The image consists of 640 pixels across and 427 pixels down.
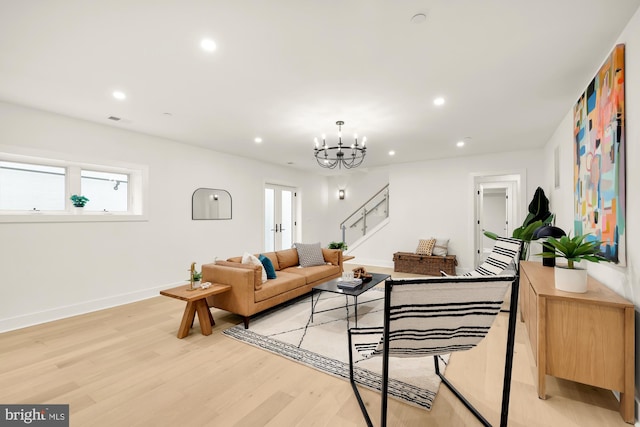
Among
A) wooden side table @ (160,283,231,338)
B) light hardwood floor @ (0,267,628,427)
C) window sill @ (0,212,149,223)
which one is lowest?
light hardwood floor @ (0,267,628,427)

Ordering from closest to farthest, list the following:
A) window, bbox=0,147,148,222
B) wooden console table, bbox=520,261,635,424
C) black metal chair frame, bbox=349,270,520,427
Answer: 1. black metal chair frame, bbox=349,270,520,427
2. wooden console table, bbox=520,261,635,424
3. window, bbox=0,147,148,222

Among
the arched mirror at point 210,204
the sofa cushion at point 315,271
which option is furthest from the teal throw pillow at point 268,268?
the arched mirror at point 210,204

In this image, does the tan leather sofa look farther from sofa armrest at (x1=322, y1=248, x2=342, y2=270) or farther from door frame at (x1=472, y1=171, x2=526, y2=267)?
door frame at (x1=472, y1=171, x2=526, y2=267)

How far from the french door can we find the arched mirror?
121cm

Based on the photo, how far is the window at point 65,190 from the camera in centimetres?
339

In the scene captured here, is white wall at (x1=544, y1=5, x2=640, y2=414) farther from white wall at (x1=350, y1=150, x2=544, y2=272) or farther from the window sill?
the window sill

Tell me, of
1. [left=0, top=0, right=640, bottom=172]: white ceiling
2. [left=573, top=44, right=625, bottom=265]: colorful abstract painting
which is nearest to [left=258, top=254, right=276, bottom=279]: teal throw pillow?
[left=0, top=0, right=640, bottom=172]: white ceiling

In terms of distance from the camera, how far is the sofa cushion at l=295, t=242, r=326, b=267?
15.8 feet

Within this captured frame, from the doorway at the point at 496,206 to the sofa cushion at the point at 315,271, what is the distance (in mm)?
3389

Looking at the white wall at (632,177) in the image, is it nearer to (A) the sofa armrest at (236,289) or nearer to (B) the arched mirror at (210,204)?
(A) the sofa armrest at (236,289)

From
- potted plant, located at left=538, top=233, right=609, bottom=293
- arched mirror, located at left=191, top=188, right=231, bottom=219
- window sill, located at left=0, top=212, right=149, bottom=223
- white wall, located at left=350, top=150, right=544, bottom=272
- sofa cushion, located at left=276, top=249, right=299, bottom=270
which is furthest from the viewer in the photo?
white wall, located at left=350, top=150, right=544, bottom=272

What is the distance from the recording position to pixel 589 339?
186 centimetres

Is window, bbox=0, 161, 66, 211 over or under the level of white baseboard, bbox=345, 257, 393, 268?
over

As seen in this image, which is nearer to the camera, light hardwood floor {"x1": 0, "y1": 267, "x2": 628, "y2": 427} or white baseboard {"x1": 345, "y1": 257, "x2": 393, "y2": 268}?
light hardwood floor {"x1": 0, "y1": 267, "x2": 628, "y2": 427}
